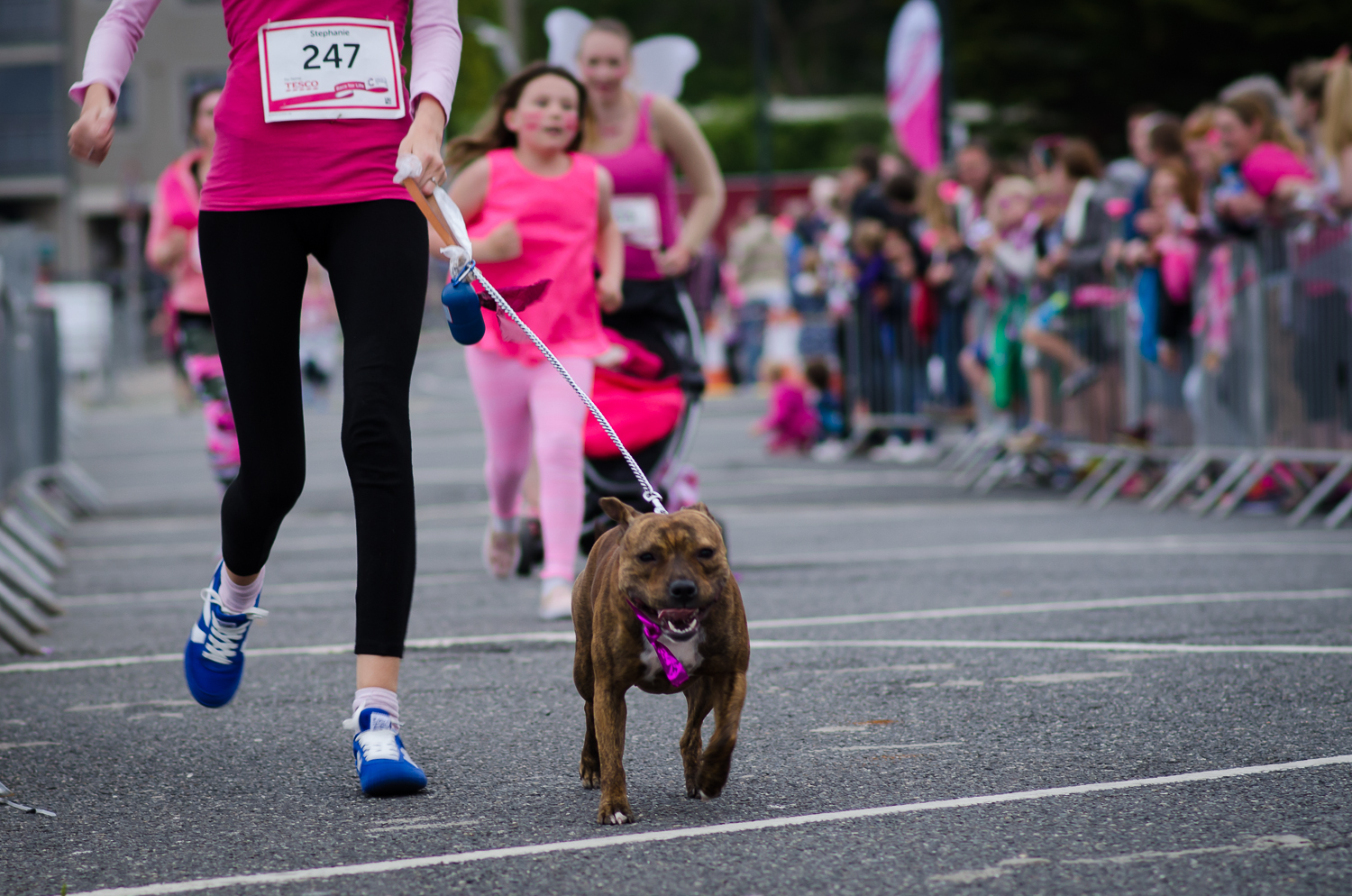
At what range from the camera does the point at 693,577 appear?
3.41 meters

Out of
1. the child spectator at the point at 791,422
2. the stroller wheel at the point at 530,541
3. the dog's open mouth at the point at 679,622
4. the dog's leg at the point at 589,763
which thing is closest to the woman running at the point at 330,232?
the dog's leg at the point at 589,763

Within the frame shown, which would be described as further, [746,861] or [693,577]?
[693,577]

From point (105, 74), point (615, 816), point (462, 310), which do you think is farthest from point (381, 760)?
point (105, 74)

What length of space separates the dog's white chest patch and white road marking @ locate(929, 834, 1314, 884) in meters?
0.68

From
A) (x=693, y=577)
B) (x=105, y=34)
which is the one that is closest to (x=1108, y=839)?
(x=693, y=577)

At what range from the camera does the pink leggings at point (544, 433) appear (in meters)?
6.32

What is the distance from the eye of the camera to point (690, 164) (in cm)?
763

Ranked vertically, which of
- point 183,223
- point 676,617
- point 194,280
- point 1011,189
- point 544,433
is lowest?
point 676,617

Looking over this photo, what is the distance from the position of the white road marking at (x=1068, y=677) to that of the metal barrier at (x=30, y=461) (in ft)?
10.6

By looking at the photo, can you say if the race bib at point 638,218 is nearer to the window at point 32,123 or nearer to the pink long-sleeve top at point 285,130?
the pink long-sleeve top at point 285,130

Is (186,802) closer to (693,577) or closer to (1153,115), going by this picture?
(693,577)

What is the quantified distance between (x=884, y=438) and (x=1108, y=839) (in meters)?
12.4

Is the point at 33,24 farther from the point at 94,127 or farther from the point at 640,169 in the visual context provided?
the point at 94,127

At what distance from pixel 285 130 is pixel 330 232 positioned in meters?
0.24
